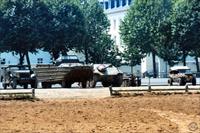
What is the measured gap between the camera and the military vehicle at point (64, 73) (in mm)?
41094

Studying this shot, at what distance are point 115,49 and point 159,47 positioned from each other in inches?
421

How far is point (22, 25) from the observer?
63.4 meters

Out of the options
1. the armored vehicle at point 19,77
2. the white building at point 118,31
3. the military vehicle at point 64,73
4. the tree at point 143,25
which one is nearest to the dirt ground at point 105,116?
the military vehicle at point 64,73

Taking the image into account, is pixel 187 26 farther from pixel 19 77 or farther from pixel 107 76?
pixel 19 77

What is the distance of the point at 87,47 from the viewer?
73.9m

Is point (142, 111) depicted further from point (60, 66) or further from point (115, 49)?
point (115, 49)

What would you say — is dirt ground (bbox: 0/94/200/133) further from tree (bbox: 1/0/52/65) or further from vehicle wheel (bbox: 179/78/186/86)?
tree (bbox: 1/0/52/65)

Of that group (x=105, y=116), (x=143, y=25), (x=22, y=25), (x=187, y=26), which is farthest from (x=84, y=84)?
(x=143, y=25)

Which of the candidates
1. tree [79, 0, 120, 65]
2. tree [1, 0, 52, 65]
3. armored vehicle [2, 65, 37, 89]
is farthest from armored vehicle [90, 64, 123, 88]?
tree [79, 0, 120, 65]

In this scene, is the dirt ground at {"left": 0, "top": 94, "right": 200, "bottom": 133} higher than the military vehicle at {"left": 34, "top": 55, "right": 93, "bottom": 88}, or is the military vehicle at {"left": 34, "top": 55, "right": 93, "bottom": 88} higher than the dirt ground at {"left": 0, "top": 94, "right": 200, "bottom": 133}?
the military vehicle at {"left": 34, "top": 55, "right": 93, "bottom": 88}

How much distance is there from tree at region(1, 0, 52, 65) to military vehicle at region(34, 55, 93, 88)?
21523 mm

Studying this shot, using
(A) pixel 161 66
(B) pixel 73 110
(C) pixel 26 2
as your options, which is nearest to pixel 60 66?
(B) pixel 73 110

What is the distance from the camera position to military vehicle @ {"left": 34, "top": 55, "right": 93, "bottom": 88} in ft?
135

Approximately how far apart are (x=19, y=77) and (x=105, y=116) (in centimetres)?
2563
